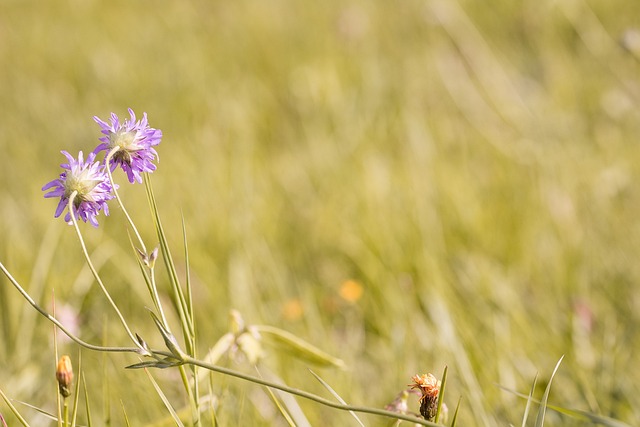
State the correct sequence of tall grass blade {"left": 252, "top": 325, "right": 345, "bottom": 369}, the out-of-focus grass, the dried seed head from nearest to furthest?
the dried seed head
tall grass blade {"left": 252, "top": 325, "right": 345, "bottom": 369}
the out-of-focus grass

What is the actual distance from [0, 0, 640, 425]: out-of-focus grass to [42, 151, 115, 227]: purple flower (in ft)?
1.31

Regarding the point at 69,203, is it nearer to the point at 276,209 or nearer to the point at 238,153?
the point at 276,209

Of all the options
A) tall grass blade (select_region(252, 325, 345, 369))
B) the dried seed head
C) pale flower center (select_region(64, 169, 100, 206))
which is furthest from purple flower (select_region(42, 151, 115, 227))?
tall grass blade (select_region(252, 325, 345, 369))

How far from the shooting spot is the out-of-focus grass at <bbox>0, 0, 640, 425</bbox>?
1.61 m

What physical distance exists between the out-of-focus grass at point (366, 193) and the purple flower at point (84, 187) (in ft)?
1.31

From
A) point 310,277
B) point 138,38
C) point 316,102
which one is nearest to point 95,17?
point 138,38

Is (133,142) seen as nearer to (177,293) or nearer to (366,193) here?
(177,293)

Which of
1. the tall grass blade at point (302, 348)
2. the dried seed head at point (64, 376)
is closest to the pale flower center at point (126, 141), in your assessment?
the dried seed head at point (64, 376)

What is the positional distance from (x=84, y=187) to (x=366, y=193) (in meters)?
1.60

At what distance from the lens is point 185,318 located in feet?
2.97

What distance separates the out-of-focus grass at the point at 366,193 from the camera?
1.61 metres

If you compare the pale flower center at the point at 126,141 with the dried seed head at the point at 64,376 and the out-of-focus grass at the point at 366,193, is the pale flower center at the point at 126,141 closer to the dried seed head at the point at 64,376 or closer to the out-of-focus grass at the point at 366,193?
the dried seed head at the point at 64,376

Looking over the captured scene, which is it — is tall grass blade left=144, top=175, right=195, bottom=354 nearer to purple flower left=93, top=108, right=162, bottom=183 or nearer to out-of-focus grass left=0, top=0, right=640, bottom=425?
purple flower left=93, top=108, right=162, bottom=183

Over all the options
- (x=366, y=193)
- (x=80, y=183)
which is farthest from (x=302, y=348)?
(x=366, y=193)
